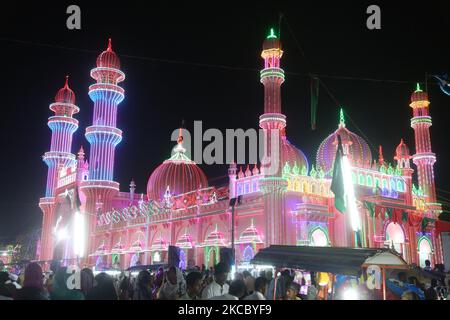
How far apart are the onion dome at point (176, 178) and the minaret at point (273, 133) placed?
16521 mm

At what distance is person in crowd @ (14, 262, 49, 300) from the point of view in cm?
587

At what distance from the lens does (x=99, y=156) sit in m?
41.9

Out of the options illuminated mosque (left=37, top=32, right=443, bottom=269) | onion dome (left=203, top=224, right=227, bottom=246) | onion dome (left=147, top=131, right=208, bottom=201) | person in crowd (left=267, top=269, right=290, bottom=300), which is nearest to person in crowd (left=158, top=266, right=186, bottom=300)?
person in crowd (left=267, top=269, right=290, bottom=300)

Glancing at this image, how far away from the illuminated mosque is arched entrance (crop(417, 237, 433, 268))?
87mm

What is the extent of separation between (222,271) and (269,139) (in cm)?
1870

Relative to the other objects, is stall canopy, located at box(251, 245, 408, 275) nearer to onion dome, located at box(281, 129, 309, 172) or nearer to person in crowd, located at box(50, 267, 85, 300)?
person in crowd, located at box(50, 267, 85, 300)

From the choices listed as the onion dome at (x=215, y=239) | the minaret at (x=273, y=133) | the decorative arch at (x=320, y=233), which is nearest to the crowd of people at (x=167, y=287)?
the minaret at (x=273, y=133)
